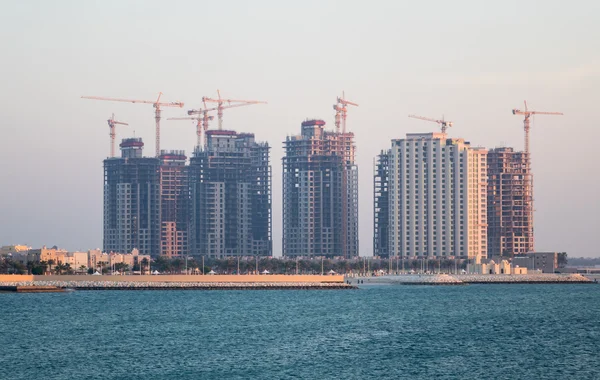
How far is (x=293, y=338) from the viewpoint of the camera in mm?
102875

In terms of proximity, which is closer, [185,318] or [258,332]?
[258,332]

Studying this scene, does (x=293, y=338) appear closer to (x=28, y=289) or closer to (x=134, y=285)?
(x=28, y=289)

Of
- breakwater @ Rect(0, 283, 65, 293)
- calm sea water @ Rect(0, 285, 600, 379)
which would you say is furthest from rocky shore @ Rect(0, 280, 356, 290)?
calm sea water @ Rect(0, 285, 600, 379)

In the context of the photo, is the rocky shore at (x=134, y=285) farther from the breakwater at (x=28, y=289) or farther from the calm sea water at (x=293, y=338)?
the calm sea water at (x=293, y=338)

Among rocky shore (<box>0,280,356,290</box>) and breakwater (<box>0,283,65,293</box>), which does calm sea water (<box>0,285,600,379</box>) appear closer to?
breakwater (<box>0,283,65,293</box>)

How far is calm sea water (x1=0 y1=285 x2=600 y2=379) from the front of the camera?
80.1m

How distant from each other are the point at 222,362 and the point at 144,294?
3826 inches

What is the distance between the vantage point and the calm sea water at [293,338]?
80.1 m

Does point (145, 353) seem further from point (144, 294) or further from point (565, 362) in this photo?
point (144, 294)

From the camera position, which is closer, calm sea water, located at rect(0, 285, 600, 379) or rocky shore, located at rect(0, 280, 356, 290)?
calm sea water, located at rect(0, 285, 600, 379)

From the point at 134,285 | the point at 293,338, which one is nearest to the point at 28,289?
the point at 134,285

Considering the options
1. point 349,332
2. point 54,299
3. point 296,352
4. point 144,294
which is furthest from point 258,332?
point 144,294

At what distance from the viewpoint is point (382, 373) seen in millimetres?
78875

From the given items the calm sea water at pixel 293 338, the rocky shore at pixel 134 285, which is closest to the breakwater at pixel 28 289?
the rocky shore at pixel 134 285
